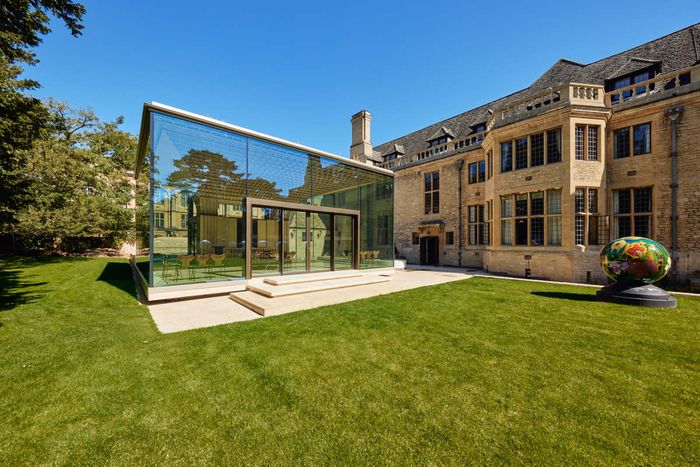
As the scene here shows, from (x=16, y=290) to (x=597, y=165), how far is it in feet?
84.1

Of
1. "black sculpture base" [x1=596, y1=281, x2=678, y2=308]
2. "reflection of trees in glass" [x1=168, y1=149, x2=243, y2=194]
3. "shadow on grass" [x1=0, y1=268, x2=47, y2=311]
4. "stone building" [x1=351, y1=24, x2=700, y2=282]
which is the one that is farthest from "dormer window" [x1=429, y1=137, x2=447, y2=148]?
"shadow on grass" [x1=0, y1=268, x2=47, y2=311]

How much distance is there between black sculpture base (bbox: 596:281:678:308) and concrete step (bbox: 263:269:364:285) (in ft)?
29.7

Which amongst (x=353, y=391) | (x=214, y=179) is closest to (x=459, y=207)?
(x=214, y=179)

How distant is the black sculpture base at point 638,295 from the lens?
8133 millimetres

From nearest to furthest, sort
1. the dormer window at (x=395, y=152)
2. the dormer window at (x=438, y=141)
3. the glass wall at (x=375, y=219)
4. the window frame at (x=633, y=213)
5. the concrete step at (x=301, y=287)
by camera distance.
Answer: the concrete step at (x=301, y=287) → the window frame at (x=633, y=213) → the glass wall at (x=375, y=219) → the dormer window at (x=438, y=141) → the dormer window at (x=395, y=152)

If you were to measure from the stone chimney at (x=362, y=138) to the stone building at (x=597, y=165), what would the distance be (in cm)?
1373

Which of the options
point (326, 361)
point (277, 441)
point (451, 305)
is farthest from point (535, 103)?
point (277, 441)

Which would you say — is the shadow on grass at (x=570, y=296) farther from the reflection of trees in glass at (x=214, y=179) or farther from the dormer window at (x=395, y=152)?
the dormer window at (x=395, y=152)

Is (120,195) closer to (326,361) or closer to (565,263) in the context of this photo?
(326,361)

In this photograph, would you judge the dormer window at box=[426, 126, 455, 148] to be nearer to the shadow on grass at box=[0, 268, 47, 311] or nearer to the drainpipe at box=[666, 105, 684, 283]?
the drainpipe at box=[666, 105, 684, 283]

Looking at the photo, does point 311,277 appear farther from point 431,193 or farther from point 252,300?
point 431,193

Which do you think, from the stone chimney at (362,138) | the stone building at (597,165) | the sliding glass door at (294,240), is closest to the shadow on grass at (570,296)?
the stone building at (597,165)

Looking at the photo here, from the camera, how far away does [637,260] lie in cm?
834

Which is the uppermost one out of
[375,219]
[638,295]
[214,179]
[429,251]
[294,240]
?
[214,179]
